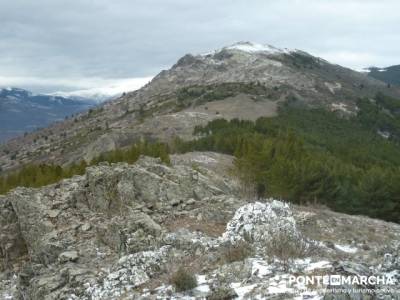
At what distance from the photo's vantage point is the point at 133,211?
29.0 m

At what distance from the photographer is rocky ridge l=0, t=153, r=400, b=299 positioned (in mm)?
17859

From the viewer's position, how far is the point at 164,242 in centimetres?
2359

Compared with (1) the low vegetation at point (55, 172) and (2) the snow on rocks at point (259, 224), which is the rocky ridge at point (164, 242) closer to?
(2) the snow on rocks at point (259, 224)

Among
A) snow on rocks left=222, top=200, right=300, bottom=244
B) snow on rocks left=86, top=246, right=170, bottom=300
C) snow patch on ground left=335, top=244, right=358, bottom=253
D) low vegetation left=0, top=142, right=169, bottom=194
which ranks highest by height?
snow on rocks left=222, top=200, right=300, bottom=244

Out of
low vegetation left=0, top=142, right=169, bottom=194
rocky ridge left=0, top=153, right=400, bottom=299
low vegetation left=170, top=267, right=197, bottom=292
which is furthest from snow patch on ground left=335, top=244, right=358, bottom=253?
low vegetation left=0, top=142, right=169, bottom=194

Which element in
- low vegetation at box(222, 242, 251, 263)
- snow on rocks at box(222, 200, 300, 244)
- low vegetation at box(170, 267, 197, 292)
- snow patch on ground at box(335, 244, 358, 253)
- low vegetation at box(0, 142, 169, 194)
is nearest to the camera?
low vegetation at box(170, 267, 197, 292)

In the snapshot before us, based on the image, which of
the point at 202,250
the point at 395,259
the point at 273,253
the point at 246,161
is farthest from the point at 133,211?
the point at 246,161

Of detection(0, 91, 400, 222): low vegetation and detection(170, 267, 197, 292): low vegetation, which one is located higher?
detection(170, 267, 197, 292): low vegetation

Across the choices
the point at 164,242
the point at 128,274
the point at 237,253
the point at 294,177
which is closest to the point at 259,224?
the point at 237,253

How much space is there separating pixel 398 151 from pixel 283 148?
81094mm

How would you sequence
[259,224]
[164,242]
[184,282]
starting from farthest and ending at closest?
[164,242] < [259,224] < [184,282]

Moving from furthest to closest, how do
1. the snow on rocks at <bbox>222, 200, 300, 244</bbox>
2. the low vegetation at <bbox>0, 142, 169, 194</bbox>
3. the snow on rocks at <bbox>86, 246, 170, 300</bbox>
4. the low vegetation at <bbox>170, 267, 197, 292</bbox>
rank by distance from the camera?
the low vegetation at <bbox>0, 142, 169, 194</bbox>, the snow on rocks at <bbox>222, 200, 300, 244</bbox>, the snow on rocks at <bbox>86, 246, 170, 300</bbox>, the low vegetation at <bbox>170, 267, 197, 292</bbox>

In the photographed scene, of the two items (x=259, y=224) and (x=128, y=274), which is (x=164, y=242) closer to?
(x=128, y=274)

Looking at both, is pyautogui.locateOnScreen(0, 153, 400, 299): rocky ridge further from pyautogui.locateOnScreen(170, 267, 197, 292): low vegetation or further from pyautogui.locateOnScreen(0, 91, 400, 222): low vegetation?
pyautogui.locateOnScreen(0, 91, 400, 222): low vegetation
